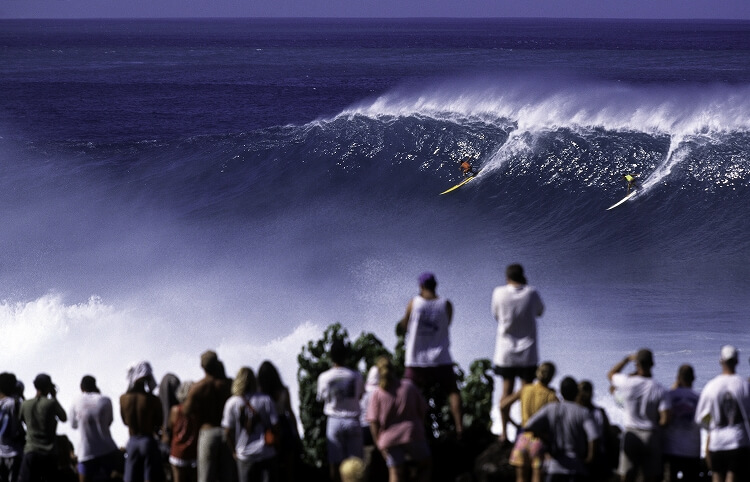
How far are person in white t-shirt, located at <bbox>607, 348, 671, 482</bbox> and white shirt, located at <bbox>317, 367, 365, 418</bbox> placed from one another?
180 centimetres

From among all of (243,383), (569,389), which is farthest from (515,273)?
(243,383)

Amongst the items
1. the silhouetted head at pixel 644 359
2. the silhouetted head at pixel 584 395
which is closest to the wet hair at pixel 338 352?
the silhouetted head at pixel 584 395

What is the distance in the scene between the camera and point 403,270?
2052 cm

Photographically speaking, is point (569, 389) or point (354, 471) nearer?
point (354, 471)

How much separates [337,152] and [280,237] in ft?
21.9

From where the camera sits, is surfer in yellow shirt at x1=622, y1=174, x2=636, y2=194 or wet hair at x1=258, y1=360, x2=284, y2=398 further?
surfer in yellow shirt at x1=622, y1=174, x2=636, y2=194

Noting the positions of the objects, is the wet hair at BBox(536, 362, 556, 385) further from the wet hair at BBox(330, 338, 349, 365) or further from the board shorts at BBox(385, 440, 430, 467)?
the wet hair at BBox(330, 338, 349, 365)

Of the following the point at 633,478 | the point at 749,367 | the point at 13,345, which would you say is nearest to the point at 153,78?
the point at 13,345

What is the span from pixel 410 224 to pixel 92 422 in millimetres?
16018

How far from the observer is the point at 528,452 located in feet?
24.0

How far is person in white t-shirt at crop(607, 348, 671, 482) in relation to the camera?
24.0 ft

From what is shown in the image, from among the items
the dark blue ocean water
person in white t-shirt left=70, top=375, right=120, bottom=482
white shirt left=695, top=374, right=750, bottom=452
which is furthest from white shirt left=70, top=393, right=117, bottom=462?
the dark blue ocean water

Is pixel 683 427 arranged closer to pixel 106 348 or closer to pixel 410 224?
pixel 106 348

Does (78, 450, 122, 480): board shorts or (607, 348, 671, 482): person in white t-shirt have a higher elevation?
(607, 348, 671, 482): person in white t-shirt
